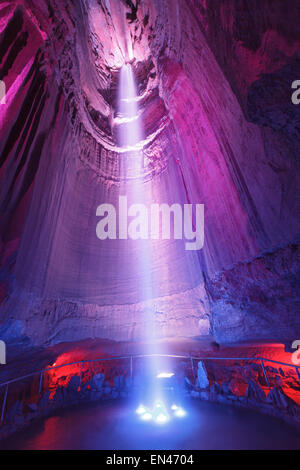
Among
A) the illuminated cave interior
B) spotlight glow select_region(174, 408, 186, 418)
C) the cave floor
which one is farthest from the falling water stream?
spotlight glow select_region(174, 408, 186, 418)

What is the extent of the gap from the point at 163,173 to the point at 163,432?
7.50m

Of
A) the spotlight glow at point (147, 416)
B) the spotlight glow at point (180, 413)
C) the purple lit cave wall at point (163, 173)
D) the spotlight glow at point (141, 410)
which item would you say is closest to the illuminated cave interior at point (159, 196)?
the purple lit cave wall at point (163, 173)

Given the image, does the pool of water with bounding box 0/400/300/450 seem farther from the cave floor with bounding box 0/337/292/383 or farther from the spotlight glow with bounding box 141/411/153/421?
the cave floor with bounding box 0/337/292/383

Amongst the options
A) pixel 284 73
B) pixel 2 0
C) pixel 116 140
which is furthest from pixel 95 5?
pixel 284 73

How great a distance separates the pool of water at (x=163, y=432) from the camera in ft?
8.16

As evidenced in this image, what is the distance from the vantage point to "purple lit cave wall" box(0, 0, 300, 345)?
11.1 feet

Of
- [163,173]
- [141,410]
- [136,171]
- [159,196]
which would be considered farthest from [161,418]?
[136,171]

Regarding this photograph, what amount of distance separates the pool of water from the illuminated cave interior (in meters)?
0.41

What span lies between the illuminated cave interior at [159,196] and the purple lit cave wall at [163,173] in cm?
3

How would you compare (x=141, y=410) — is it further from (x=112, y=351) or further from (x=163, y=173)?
(x=163, y=173)

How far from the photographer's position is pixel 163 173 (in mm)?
8242

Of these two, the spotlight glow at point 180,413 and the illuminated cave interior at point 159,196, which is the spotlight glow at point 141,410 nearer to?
the spotlight glow at point 180,413

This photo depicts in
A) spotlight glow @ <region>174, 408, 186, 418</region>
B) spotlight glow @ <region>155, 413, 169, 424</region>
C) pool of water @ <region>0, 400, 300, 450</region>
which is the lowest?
pool of water @ <region>0, 400, 300, 450</region>
